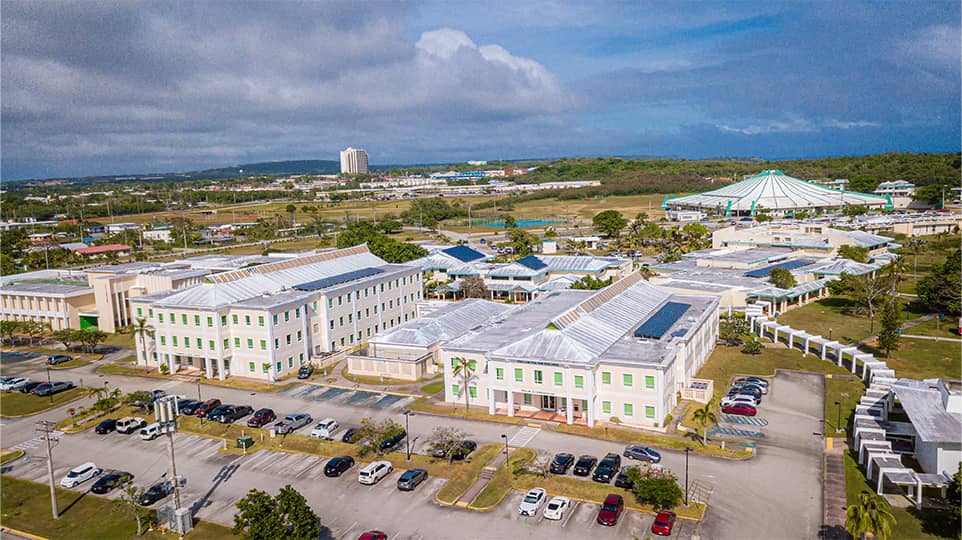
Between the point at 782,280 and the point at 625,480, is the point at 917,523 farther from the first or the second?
the point at 782,280

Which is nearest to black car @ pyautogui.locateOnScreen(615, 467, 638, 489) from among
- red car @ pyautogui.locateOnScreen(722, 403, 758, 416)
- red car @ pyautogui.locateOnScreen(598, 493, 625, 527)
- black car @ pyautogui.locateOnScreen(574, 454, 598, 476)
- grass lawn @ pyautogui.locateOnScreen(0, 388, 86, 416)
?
black car @ pyautogui.locateOnScreen(574, 454, 598, 476)

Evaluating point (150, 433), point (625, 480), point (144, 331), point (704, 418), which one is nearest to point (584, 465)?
point (625, 480)

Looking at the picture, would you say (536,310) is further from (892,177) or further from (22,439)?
(892,177)

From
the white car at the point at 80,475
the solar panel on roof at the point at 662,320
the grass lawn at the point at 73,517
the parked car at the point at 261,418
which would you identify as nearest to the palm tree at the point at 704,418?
the solar panel on roof at the point at 662,320

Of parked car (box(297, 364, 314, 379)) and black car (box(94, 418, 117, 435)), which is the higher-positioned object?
parked car (box(297, 364, 314, 379))

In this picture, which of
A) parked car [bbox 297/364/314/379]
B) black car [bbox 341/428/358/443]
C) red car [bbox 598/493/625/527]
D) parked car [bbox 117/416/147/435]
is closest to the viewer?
red car [bbox 598/493/625/527]

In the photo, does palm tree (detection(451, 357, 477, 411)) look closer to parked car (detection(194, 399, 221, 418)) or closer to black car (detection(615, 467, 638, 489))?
black car (detection(615, 467, 638, 489))

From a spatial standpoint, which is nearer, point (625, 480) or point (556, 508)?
point (556, 508)
